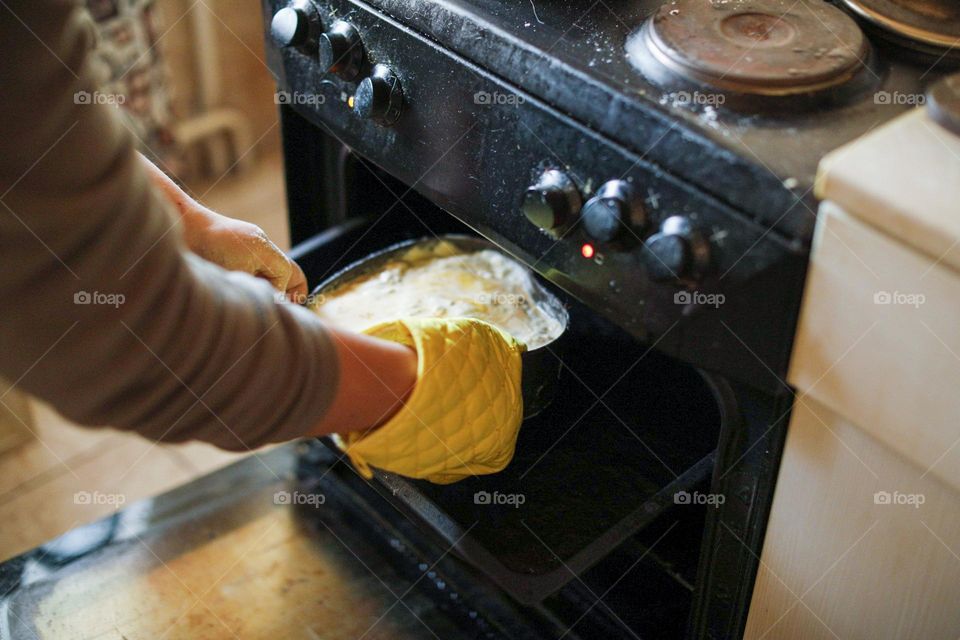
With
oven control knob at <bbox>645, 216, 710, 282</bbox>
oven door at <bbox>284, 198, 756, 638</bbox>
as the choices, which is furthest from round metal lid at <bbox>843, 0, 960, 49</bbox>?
oven door at <bbox>284, 198, 756, 638</bbox>

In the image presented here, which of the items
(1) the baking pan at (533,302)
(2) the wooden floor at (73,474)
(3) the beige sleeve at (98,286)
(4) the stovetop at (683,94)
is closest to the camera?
(3) the beige sleeve at (98,286)

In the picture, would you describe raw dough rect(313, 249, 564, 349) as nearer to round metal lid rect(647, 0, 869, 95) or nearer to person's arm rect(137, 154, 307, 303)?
person's arm rect(137, 154, 307, 303)

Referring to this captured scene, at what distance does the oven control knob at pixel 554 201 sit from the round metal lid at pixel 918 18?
311mm

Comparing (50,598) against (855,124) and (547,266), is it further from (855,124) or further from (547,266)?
(855,124)

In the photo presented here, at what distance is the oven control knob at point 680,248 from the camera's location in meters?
0.81

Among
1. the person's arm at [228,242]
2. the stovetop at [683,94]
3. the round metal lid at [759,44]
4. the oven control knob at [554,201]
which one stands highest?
the round metal lid at [759,44]

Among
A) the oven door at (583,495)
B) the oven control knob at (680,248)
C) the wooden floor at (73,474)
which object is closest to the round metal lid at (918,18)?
the oven control knob at (680,248)

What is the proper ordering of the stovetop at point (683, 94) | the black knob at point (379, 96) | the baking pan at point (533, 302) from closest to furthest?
the stovetop at point (683, 94) → the black knob at point (379, 96) → the baking pan at point (533, 302)

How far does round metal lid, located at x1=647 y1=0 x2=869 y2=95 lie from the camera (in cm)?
84

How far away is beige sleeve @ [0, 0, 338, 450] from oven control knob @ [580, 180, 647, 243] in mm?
264

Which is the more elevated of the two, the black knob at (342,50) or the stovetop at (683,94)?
the stovetop at (683,94)

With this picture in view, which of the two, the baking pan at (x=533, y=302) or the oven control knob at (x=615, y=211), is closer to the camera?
the oven control knob at (x=615, y=211)

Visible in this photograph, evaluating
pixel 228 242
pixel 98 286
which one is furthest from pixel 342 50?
pixel 98 286

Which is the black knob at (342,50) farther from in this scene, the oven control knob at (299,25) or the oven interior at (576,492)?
the oven interior at (576,492)
